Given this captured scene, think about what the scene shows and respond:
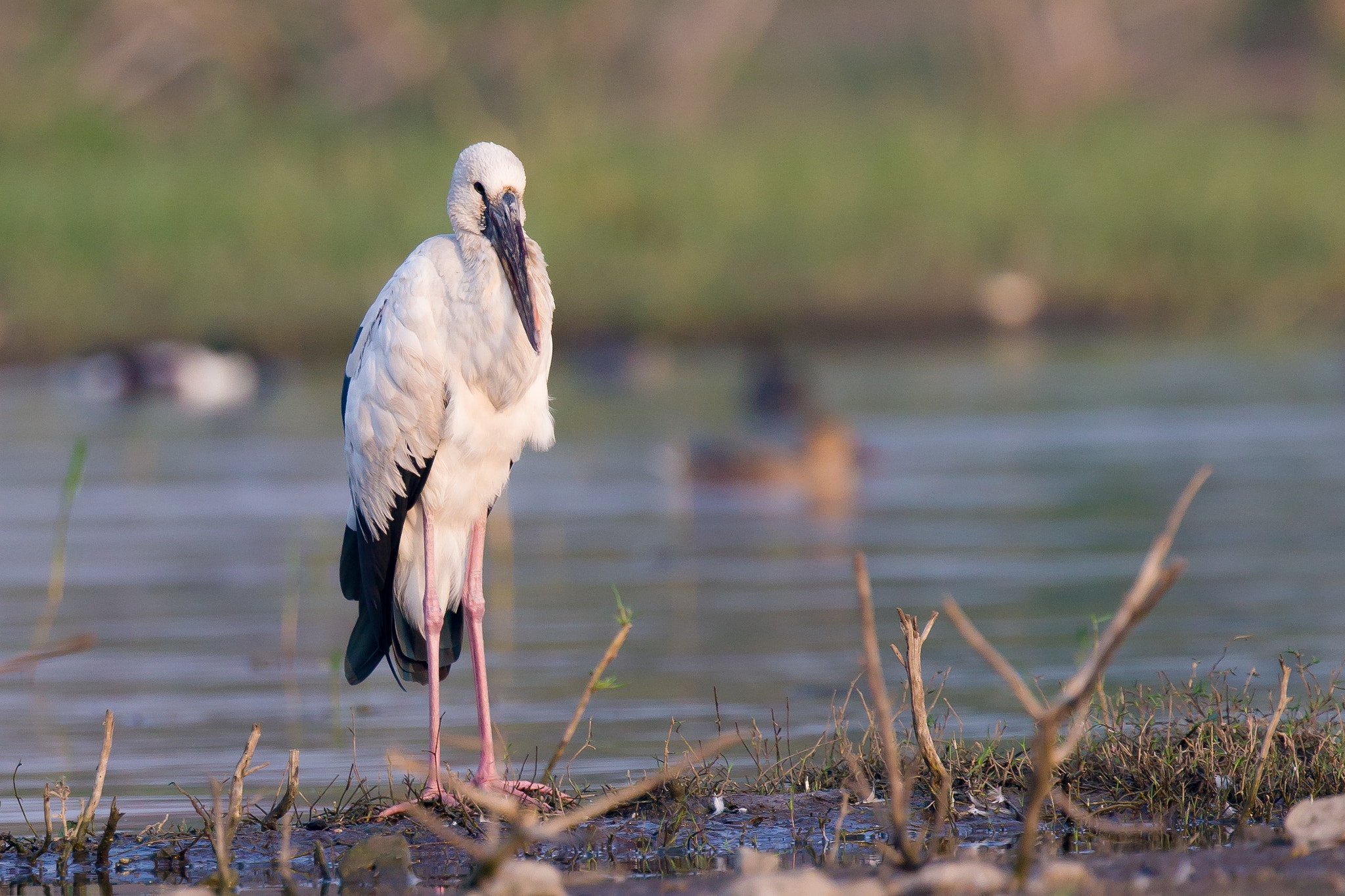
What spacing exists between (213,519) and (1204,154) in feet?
47.1

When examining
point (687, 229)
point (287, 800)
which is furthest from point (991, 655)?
point (687, 229)

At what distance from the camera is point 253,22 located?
83.9 feet

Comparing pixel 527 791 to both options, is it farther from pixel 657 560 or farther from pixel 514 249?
pixel 657 560

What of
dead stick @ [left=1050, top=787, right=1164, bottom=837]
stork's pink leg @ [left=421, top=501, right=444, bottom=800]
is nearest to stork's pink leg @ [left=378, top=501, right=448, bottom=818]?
stork's pink leg @ [left=421, top=501, right=444, bottom=800]

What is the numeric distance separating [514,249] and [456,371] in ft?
1.08

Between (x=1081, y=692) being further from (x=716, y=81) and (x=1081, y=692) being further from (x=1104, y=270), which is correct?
(x=716, y=81)

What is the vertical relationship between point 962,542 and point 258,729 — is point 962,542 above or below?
above

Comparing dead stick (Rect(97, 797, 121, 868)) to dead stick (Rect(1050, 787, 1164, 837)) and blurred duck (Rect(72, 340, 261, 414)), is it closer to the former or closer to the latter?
dead stick (Rect(1050, 787, 1164, 837))

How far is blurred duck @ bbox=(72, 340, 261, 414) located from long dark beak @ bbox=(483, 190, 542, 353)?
1091cm

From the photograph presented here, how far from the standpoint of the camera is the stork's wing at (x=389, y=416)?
5.21m

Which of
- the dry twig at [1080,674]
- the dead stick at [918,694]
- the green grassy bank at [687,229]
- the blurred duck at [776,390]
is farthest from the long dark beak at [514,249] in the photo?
the green grassy bank at [687,229]

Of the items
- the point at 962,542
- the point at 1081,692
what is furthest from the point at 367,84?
the point at 1081,692

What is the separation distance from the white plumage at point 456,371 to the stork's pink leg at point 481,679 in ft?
0.05

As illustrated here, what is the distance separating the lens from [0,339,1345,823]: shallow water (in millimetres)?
6391
